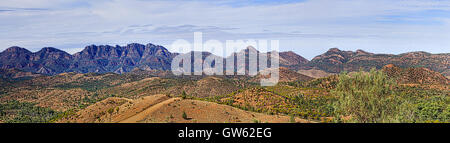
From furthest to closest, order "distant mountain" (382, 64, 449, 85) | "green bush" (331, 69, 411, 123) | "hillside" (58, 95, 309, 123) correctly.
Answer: "distant mountain" (382, 64, 449, 85)
"hillside" (58, 95, 309, 123)
"green bush" (331, 69, 411, 123)

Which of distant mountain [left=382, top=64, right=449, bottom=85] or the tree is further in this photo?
distant mountain [left=382, top=64, right=449, bottom=85]

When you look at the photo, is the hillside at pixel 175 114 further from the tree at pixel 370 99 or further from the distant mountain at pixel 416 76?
the distant mountain at pixel 416 76

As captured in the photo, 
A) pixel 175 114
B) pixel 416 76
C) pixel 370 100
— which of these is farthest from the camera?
pixel 416 76

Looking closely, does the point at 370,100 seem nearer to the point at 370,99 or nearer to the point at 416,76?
the point at 370,99

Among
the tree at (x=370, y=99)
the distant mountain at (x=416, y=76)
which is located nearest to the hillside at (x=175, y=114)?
the tree at (x=370, y=99)

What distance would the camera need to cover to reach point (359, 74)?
27.7 m

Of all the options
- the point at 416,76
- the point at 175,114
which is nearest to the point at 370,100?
the point at 175,114

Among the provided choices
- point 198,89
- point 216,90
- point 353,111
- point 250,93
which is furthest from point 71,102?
point 353,111

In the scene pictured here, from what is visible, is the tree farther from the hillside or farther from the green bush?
the hillside

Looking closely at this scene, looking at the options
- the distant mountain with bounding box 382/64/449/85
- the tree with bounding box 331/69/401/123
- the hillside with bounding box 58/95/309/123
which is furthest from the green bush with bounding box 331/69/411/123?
the distant mountain with bounding box 382/64/449/85

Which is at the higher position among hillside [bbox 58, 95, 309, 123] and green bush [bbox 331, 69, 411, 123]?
green bush [bbox 331, 69, 411, 123]
